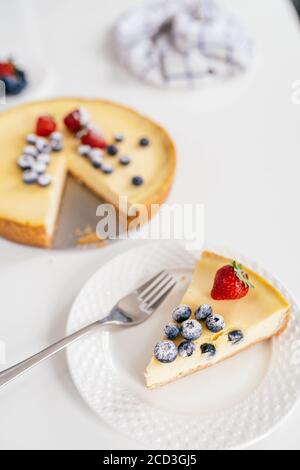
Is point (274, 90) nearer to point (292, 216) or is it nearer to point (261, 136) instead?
point (261, 136)

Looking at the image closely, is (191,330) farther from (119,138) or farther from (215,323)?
(119,138)

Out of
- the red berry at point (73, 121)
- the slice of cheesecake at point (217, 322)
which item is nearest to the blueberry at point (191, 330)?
the slice of cheesecake at point (217, 322)

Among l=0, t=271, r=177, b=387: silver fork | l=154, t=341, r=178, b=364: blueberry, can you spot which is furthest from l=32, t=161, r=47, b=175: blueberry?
l=154, t=341, r=178, b=364: blueberry

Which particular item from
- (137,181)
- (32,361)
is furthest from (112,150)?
(32,361)

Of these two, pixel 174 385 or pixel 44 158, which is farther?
pixel 44 158

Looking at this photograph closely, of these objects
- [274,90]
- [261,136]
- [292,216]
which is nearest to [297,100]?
[274,90]

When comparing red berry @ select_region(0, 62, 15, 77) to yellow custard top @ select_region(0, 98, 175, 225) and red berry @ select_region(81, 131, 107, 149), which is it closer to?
yellow custard top @ select_region(0, 98, 175, 225)
